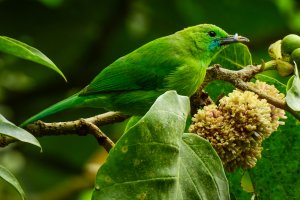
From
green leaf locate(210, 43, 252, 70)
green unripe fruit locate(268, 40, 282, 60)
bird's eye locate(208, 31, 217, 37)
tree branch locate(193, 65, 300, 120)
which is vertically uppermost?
bird's eye locate(208, 31, 217, 37)

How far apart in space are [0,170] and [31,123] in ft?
1.45

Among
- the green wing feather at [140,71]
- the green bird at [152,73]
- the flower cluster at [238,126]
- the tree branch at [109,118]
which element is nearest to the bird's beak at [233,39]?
the green bird at [152,73]

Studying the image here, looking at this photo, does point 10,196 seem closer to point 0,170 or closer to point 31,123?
point 31,123

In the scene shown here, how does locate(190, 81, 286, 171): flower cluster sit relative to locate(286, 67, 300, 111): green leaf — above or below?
below

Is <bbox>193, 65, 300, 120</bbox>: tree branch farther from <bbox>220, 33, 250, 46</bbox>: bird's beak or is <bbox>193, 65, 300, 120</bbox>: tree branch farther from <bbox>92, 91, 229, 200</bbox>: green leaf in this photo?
<bbox>220, 33, 250, 46</bbox>: bird's beak

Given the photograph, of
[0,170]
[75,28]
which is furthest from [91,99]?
[75,28]

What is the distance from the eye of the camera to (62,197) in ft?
16.3

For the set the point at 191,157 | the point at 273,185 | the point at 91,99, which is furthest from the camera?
the point at 91,99

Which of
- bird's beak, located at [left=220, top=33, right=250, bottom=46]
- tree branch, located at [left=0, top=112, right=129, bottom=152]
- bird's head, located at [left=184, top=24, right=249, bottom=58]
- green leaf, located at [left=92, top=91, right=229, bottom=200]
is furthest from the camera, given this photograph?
bird's head, located at [left=184, top=24, right=249, bottom=58]

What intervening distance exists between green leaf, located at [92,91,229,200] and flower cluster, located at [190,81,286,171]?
0.32 metres

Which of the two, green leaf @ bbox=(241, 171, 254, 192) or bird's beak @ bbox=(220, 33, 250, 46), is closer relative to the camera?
green leaf @ bbox=(241, 171, 254, 192)

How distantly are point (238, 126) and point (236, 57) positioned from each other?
61cm

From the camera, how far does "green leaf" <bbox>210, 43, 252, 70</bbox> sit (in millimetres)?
3016

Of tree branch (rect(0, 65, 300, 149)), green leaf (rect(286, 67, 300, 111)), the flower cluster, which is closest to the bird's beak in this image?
tree branch (rect(0, 65, 300, 149))
